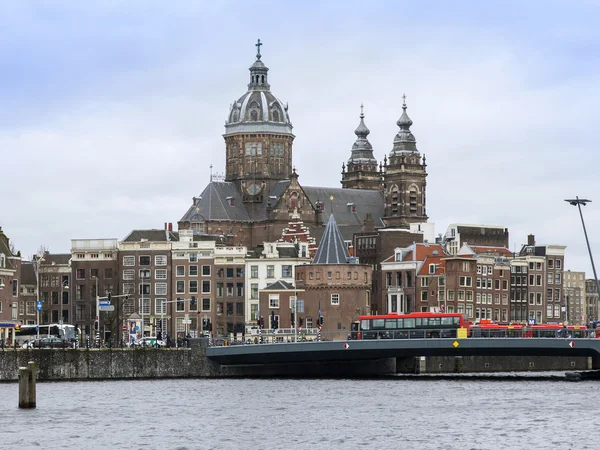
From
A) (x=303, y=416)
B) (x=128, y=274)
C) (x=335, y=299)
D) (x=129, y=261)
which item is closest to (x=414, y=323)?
(x=335, y=299)

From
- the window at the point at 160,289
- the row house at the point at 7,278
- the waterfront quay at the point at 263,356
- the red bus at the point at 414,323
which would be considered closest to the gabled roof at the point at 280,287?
the window at the point at 160,289

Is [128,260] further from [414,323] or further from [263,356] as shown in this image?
[263,356]

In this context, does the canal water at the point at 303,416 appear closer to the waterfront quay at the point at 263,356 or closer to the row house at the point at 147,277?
the waterfront quay at the point at 263,356

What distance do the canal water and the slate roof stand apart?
58848mm

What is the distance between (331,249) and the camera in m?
196

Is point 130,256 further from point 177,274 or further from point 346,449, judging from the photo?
point 346,449

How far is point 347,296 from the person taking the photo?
194625 mm

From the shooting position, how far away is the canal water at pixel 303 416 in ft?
295

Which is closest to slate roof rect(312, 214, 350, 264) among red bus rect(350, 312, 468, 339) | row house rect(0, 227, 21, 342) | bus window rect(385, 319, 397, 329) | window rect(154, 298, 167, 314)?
window rect(154, 298, 167, 314)

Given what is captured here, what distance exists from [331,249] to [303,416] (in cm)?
9247

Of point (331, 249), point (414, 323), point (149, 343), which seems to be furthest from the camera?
point (331, 249)

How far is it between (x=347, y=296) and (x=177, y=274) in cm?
1979

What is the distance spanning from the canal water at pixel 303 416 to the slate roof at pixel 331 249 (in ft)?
193

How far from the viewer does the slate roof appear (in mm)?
195250
